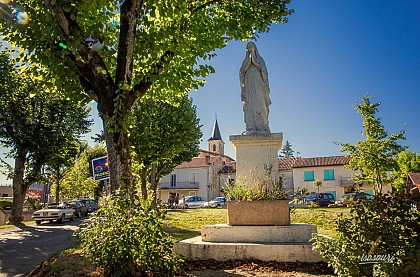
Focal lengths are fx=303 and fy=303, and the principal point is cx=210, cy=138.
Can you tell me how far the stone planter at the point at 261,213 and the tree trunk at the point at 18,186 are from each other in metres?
19.3

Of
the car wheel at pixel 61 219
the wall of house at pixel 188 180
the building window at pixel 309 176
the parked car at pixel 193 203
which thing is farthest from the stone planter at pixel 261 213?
the wall of house at pixel 188 180

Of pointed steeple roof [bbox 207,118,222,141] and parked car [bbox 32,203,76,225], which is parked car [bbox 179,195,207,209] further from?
pointed steeple roof [bbox 207,118,222,141]

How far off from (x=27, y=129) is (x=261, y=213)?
19116 mm

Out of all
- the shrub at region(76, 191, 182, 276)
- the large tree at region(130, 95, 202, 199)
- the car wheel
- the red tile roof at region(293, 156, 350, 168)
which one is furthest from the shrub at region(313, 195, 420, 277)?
the red tile roof at region(293, 156, 350, 168)

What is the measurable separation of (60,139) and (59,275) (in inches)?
720

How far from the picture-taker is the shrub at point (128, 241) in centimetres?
384

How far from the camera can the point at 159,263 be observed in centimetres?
387

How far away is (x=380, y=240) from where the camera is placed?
3.47 m

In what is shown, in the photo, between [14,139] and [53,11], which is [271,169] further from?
[14,139]

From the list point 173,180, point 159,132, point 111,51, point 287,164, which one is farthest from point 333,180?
point 111,51

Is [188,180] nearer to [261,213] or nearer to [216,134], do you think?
[216,134]

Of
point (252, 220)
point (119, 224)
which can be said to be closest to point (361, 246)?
point (252, 220)

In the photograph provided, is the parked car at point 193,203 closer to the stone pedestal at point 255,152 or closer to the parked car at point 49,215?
the parked car at point 49,215

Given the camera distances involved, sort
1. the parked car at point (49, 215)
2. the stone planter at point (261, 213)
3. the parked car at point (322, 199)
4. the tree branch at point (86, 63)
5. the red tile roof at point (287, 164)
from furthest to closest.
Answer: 1. the red tile roof at point (287, 164)
2. the parked car at point (322, 199)
3. the parked car at point (49, 215)
4. the stone planter at point (261, 213)
5. the tree branch at point (86, 63)
